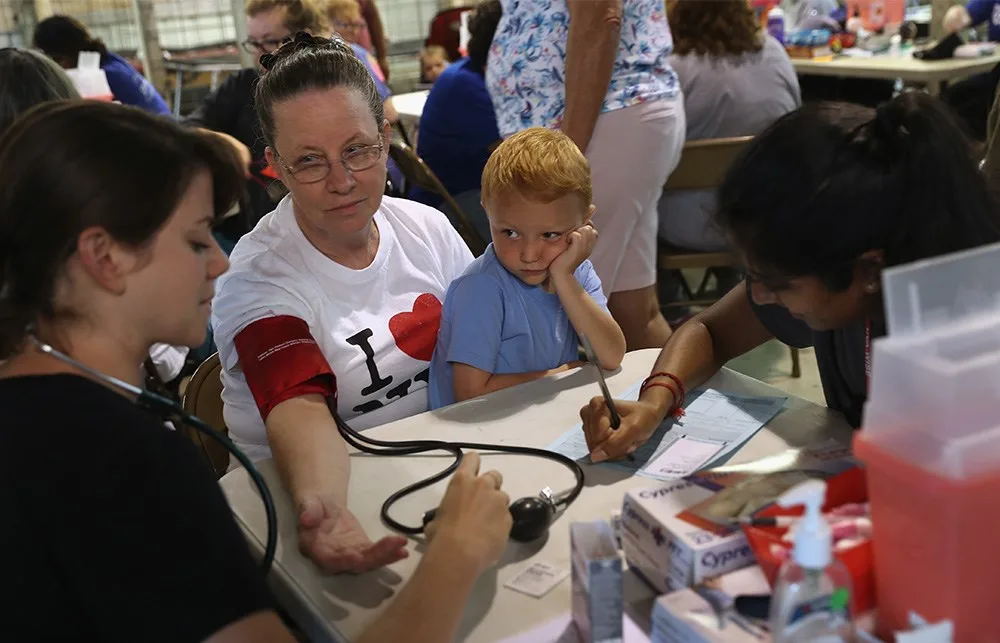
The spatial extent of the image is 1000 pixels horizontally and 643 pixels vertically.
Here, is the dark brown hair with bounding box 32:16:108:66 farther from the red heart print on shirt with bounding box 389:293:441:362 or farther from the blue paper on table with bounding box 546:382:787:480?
the blue paper on table with bounding box 546:382:787:480

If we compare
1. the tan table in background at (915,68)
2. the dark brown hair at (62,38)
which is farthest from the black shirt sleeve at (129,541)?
the tan table in background at (915,68)

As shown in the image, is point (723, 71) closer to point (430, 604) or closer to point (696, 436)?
point (696, 436)

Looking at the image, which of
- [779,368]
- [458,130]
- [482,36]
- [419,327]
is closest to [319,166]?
[419,327]

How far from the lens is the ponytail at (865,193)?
101 cm

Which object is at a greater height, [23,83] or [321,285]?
[23,83]

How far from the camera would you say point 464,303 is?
154 cm

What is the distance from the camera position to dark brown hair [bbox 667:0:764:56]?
306 centimetres

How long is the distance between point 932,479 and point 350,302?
1.06 m

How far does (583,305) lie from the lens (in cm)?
156

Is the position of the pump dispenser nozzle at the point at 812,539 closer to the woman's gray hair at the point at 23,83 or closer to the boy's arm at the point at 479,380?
the boy's arm at the point at 479,380

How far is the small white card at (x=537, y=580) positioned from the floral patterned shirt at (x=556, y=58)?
5.52 feet

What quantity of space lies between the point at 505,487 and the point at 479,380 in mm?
339

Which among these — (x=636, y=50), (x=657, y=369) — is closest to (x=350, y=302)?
(x=657, y=369)

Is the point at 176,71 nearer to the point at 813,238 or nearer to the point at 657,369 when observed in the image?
the point at 657,369
